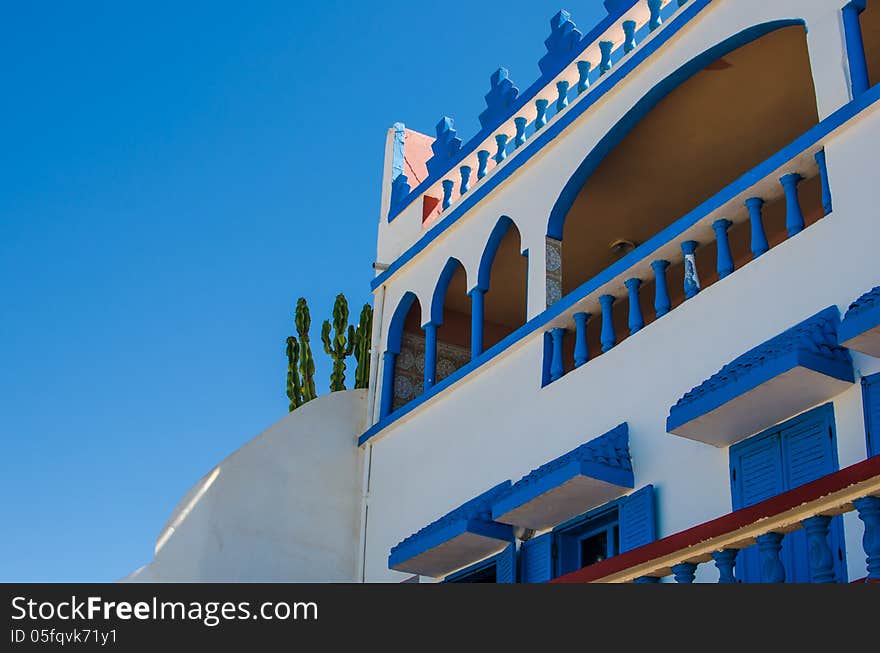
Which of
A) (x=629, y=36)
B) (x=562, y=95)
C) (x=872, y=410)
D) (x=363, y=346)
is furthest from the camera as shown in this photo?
(x=363, y=346)

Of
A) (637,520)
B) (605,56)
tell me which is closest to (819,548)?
(637,520)

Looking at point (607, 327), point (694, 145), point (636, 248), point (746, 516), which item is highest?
point (694, 145)

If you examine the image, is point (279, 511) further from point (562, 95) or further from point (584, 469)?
point (562, 95)

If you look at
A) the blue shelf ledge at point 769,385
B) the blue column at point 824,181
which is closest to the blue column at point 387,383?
the blue shelf ledge at point 769,385

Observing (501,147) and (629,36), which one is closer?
(629,36)

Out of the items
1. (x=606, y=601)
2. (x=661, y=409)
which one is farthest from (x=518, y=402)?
(x=606, y=601)

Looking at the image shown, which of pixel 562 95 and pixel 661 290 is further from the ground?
pixel 562 95

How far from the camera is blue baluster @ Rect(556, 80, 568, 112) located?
11328 millimetres

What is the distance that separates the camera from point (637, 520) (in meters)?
8.80

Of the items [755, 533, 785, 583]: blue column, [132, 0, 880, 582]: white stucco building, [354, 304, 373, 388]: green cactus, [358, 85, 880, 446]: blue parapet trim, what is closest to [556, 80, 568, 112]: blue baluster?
[132, 0, 880, 582]: white stucco building

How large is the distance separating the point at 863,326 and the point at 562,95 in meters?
4.73

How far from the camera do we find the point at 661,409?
8.99 metres

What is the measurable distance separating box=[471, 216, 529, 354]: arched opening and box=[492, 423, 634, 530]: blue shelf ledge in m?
2.58

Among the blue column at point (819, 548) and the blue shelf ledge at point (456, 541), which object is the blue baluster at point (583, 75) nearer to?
the blue shelf ledge at point (456, 541)
